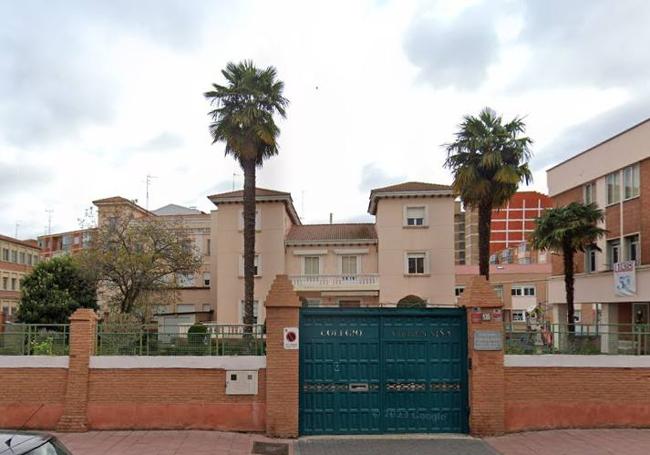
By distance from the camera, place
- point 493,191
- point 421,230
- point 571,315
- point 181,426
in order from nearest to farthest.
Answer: point 181,426, point 571,315, point 493,191, point 421,230

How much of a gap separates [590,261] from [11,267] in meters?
62.5

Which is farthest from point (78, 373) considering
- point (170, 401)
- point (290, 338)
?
point (290, 338)

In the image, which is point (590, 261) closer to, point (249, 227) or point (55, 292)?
point (249, 227)

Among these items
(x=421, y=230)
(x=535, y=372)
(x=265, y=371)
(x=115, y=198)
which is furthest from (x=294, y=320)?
(x=115, y=198)

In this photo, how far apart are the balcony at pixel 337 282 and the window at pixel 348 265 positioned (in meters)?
1.37

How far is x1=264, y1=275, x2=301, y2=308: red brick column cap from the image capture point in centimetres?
1056

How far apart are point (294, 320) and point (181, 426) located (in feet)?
9.21

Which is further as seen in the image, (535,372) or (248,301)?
(248,301)

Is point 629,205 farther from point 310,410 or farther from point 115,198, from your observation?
point 115,198

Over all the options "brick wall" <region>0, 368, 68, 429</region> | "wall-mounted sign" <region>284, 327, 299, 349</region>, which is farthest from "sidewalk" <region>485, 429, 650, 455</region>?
"brick wall" <region>0, 368, 68, 429</region>

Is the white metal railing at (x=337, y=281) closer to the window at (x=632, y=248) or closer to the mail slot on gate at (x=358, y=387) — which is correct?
the window at (x=632, y=248)

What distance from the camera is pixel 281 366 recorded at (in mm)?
10484

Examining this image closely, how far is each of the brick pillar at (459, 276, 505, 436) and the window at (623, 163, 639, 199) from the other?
1709 cm

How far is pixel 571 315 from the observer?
23359 millimetres
